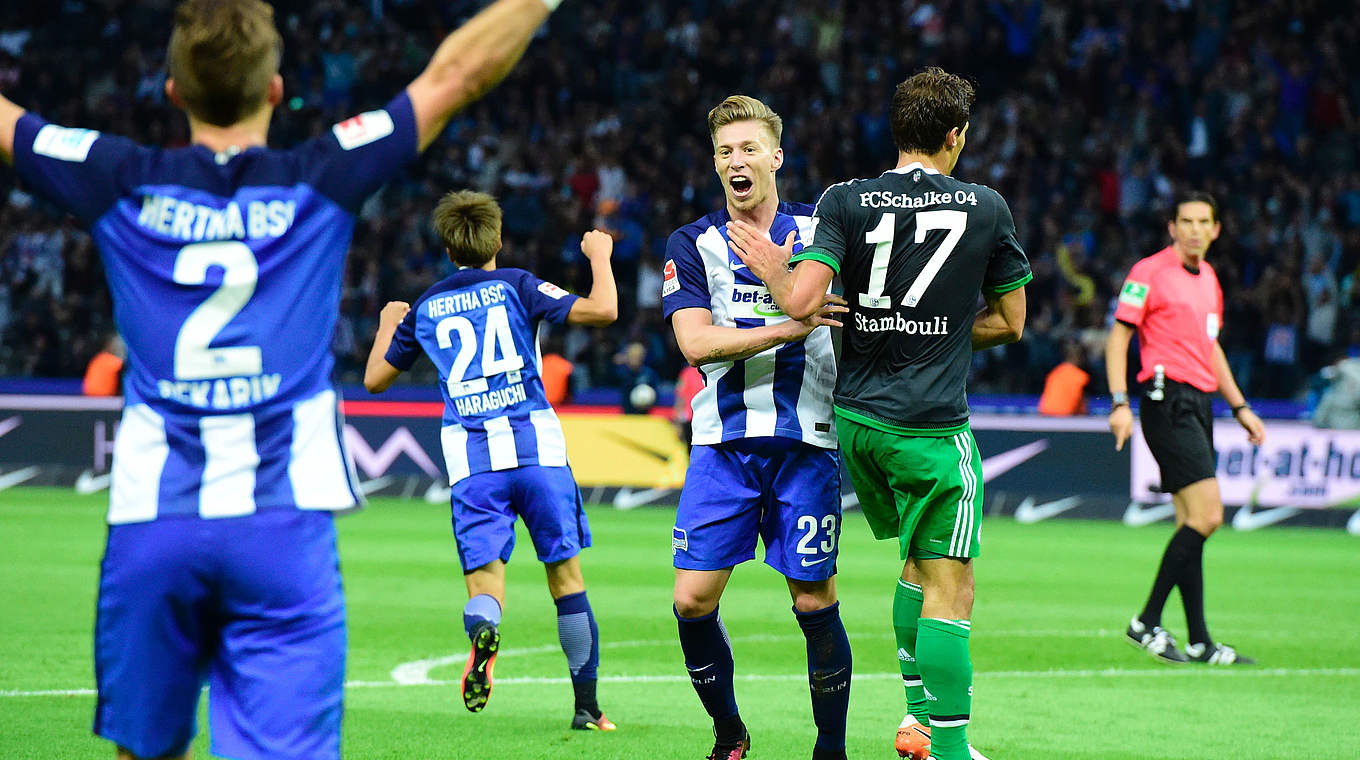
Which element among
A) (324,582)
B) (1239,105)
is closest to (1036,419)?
(1239,105)

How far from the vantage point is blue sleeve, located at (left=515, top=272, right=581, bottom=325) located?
6.50m

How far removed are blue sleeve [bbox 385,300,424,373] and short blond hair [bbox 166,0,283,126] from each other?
11.6 feet

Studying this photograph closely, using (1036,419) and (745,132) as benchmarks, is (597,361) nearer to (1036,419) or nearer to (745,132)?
(1036,419)

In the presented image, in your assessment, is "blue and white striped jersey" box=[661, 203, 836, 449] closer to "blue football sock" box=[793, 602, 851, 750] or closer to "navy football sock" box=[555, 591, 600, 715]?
"blue football sock" box=[793, 602, 851, 750]

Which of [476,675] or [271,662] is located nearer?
[271,662]

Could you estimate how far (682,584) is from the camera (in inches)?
215

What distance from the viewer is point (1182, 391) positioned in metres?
8.73

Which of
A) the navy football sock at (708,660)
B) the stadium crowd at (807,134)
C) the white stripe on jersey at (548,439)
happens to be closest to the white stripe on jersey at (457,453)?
the white stripe on jersey at (548,439)

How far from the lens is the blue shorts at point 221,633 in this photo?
3.00m

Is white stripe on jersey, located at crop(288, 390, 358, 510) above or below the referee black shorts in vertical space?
above

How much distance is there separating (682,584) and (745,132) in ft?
5.19

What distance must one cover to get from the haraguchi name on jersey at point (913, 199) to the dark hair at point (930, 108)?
0.51ft

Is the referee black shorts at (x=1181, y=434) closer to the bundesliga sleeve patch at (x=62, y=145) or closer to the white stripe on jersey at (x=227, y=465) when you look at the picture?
the white stripe on jersey at (x=227, y=465)

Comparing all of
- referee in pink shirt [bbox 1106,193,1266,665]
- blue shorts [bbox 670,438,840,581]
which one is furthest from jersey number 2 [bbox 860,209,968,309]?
referee in pink shirt [bbox 1106,193,1266,665]
